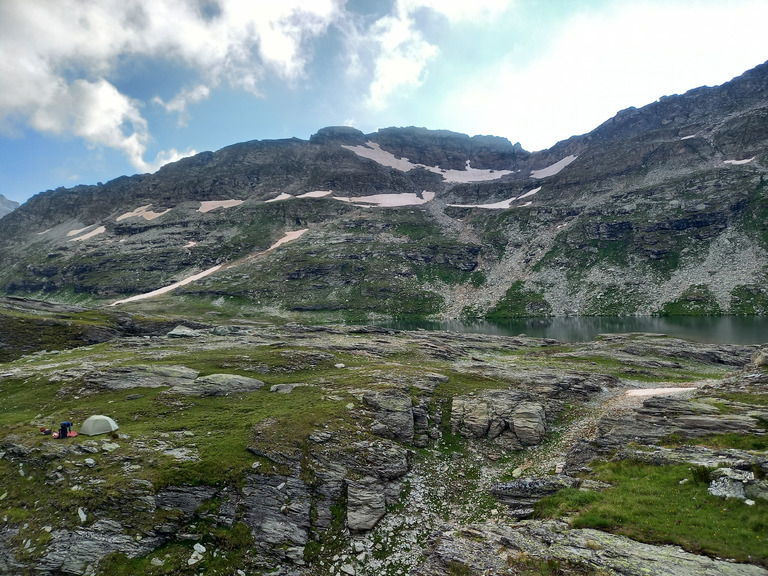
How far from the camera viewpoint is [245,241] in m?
180

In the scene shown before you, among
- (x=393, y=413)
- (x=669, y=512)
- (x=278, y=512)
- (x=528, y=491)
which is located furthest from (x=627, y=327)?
(x=278, y=512)

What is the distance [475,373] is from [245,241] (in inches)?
6503

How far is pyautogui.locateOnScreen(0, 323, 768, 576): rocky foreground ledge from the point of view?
1366 cm

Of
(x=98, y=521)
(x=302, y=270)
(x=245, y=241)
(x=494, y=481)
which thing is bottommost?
(x=494, y=481)

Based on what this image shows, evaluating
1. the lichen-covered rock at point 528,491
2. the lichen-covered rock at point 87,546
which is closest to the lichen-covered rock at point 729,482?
the lichen-covered rock at point 528,491

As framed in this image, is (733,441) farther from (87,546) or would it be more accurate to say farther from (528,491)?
(87,546)

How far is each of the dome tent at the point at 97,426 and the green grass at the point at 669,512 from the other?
25.8 metres

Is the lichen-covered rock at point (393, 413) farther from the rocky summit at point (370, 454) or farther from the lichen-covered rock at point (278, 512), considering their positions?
the lichen-covered rock at point (278, 512)

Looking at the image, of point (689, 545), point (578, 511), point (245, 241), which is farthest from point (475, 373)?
point (245, 241)

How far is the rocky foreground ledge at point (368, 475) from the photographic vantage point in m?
13.7

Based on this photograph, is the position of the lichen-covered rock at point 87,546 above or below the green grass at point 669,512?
below

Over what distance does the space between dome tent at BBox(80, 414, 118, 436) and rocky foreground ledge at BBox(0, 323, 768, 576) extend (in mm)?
845

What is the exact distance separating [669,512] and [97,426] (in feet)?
102

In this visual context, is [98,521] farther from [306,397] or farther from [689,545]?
[689,545]
